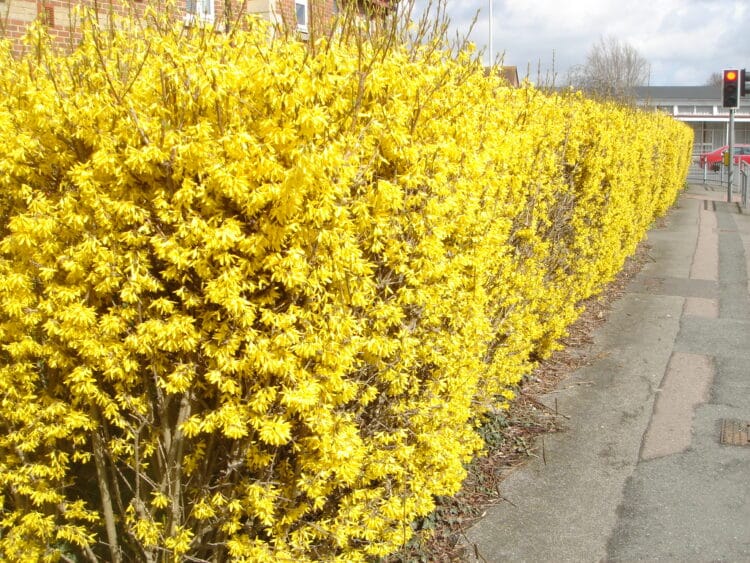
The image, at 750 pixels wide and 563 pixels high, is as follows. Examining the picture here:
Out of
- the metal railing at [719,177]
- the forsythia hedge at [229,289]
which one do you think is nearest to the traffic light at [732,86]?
the metal railing at [719,177]

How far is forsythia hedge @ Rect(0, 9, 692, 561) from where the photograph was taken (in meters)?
2.54

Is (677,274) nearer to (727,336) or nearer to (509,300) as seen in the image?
(727,336)

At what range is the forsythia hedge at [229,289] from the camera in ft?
8.34

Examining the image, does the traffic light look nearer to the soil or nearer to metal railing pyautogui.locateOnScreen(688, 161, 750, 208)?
metal railing pyautogui.locateOnScreen(688, 161, 750, 208)

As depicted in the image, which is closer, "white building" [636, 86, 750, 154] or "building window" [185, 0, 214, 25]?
"building window" [185, 0, 214, 25]

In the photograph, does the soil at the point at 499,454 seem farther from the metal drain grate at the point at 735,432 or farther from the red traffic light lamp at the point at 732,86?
the red traffic light lamp at the point at 732,86

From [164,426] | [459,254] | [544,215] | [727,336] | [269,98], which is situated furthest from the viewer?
[727,336]

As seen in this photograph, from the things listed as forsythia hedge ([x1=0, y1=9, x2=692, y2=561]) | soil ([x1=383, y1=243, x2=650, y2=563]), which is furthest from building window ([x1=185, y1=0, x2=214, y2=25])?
soil ([x1=383, y1=243, x2=650, y2=563])

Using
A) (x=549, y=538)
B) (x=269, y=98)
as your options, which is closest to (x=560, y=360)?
(x=549, y=538)

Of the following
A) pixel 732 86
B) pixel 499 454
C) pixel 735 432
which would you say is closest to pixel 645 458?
pixel 735 432

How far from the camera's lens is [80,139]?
2.79m

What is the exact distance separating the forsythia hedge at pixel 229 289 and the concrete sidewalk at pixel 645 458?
1.21 meters

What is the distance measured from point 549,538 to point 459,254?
198 cm

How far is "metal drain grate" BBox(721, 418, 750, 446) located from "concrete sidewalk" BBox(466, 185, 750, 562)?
0.02 m
